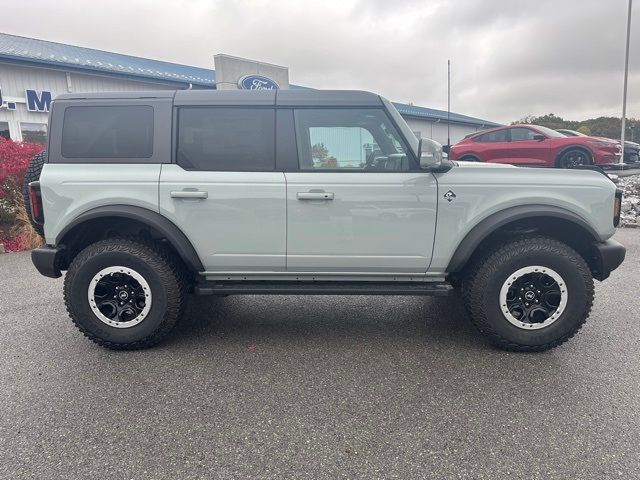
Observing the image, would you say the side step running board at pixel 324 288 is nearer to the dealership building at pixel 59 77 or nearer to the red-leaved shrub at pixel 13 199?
the red-leaved shrub at pixel 13 199

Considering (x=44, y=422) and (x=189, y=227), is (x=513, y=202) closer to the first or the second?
(x=189, y=227)

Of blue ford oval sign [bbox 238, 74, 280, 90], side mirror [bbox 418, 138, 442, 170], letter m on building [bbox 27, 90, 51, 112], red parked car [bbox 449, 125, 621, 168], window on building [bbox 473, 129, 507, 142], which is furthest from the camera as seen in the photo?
letter m on building [bbox 27, 90, 51, 112]

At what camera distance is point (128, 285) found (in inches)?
Answer: 128

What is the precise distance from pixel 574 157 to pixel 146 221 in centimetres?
1125

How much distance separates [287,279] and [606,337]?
2695 mm

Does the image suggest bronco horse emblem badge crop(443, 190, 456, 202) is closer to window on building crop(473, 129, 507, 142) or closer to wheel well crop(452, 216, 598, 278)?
wheel well crop(452, 216, 598, 278)

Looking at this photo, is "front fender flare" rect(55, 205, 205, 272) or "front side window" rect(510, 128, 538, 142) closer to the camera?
"front fender flare" rect(55, 205, 205, 272)

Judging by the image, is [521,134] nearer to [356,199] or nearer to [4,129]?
[356,199]

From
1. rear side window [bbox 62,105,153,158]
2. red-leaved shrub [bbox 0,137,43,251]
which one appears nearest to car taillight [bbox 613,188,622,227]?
rear side window [bbox 62,105,153,158]

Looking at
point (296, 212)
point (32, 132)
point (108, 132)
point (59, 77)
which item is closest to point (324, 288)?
point (296, 212)

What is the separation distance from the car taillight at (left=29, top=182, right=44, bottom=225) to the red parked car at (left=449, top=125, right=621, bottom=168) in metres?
10.5

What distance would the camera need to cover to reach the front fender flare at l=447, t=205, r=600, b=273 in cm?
303

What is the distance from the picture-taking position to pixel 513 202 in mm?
3074

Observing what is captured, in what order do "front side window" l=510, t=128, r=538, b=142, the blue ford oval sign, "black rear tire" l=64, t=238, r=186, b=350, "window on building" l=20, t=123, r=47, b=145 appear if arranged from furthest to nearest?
"window on building" l=20, t=123, r=47, b=145 < the blue ford oval sign < "front side window" l=510, t=128, r=538, b=142 < "black rear tire" l=64, t=238, r=186, b=350
